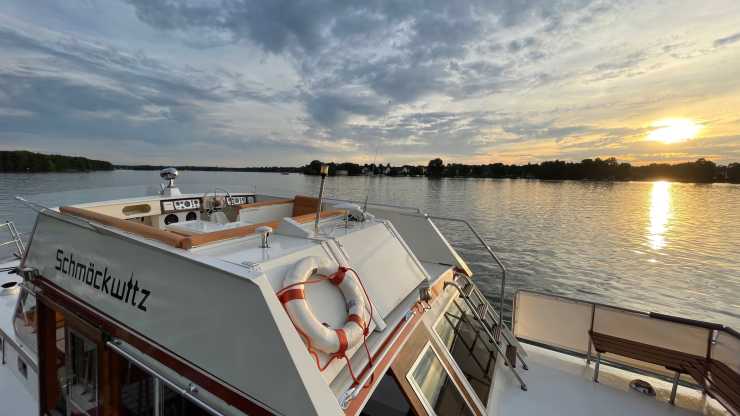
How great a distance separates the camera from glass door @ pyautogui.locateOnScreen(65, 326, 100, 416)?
7.39 ft

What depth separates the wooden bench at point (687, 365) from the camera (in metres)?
2.79

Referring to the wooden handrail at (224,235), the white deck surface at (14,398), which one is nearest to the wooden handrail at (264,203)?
the wooden handrail at (224,235)

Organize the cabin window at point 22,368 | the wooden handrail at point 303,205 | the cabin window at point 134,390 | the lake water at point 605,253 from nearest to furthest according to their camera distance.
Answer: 1. the cabin window at point 134,390
2. the cabin window at point 22,368
3. the wooden handrail at point 303,205
4. the lake water at point 605,253

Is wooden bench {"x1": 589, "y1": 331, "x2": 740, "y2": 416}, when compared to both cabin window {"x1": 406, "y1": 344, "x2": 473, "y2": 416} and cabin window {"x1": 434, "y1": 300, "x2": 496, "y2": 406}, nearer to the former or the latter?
cabin window {"x1": 434, "y1": 300, "x2": 496, "y2": 406}

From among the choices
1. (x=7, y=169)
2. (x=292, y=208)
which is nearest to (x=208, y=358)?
(x=292, y=208)

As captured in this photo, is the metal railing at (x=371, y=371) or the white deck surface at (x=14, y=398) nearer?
the metal railing at (x=371, y=371)

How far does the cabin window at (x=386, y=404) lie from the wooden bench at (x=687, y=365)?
1.93m

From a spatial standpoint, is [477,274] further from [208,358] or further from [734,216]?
[734,216]

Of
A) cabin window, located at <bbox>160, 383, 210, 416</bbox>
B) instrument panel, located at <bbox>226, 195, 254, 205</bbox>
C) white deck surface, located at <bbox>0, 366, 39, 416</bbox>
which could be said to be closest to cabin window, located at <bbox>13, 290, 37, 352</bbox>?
white deck surface, located at <bbox>0, 366, 39, 416</bbox>

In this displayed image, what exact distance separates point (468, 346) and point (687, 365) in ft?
6.99

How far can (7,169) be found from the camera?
31.2 meters

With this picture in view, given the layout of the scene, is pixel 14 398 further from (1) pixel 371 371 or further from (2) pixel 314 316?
(1) pixel 371 371

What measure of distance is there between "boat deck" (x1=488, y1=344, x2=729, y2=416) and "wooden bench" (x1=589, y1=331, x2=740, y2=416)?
12 centimetres

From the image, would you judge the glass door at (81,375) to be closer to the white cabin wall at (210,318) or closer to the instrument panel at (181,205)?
the white cabin wall at (210,318)
